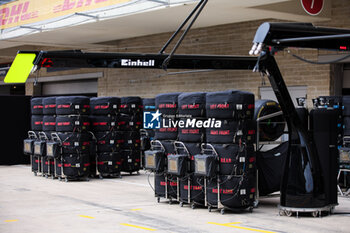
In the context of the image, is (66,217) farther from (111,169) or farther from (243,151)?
(111,169)

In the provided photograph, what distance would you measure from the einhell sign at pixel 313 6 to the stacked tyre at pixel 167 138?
20.9ft

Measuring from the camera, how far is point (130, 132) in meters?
19.6

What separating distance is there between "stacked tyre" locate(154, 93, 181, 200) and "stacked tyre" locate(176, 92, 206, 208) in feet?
0.95

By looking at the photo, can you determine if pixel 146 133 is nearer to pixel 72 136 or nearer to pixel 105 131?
pixel 105 131

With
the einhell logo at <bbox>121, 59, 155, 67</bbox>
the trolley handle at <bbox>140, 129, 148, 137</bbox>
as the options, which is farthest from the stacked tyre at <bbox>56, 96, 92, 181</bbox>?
the einhell logo at <bbox>121, 59, 155, 67</bbox>

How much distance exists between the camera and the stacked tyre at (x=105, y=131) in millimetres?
18656

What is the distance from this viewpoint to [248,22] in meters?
21.5

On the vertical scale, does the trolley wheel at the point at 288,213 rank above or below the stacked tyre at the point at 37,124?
below

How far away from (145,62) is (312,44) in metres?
4.17

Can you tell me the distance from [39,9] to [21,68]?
13.7 metres

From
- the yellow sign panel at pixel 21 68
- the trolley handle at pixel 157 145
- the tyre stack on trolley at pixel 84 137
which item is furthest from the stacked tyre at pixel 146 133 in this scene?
the yellow sign panel at pixel 21 68

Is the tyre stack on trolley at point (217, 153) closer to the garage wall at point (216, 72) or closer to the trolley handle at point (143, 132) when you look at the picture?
the garage wall at point (216, 72)

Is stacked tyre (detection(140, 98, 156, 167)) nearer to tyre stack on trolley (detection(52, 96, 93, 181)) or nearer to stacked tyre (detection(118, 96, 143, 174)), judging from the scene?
stacked tyre (detection(118, 96, 143, 174))

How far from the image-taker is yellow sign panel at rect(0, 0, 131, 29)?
21.6 metres
